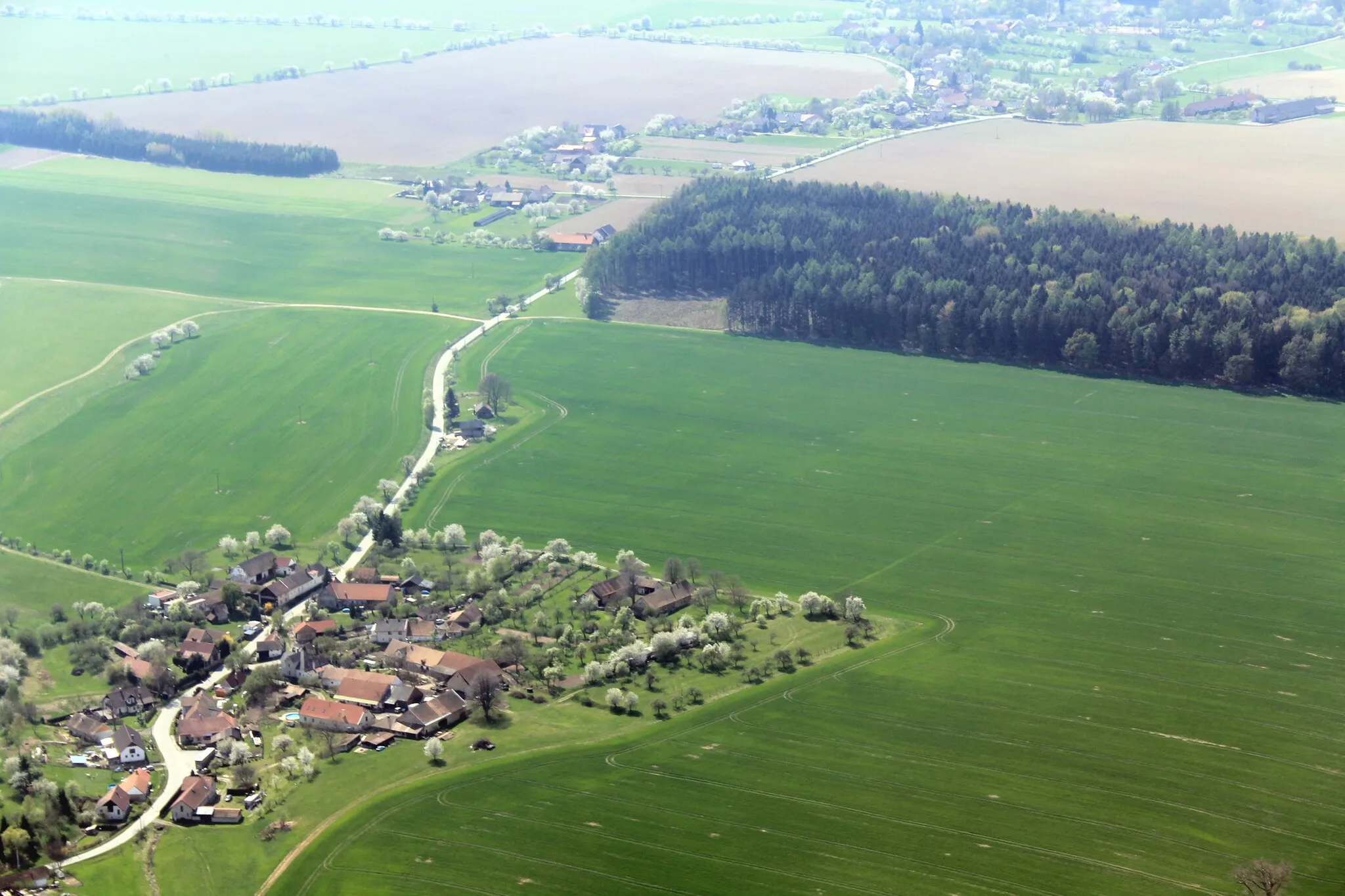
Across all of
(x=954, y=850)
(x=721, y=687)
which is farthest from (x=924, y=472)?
(x=954, y=850)

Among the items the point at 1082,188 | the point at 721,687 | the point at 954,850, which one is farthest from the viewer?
the point at 1082,188

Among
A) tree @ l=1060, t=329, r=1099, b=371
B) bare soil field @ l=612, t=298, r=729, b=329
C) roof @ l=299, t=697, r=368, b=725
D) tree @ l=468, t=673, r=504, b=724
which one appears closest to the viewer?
tree @ l=468, t=673, r=504, b=724

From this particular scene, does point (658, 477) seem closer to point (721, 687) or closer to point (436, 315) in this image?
point (721, 687)

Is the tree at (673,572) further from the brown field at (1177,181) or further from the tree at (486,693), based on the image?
the brown field at (1177,181)

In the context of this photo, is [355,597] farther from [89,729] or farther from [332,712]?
A: [89,729]

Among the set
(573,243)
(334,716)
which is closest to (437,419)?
(334,716)

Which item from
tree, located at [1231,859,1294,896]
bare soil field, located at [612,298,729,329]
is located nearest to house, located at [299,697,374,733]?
tree, located at [1231,859,1294,896]

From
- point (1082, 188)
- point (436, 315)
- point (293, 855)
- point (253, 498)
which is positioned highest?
point (1082, 188)

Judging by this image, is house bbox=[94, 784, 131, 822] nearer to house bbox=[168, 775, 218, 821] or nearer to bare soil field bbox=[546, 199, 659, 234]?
house bbox=[168, 775, 218, 821]
